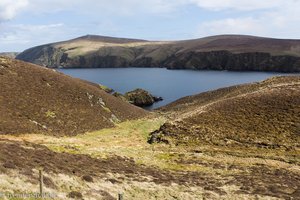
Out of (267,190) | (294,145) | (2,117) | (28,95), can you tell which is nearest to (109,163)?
(267,190)

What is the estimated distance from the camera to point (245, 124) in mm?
55562

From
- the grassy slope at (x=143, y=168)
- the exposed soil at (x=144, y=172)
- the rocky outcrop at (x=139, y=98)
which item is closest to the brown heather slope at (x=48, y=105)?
the grassy slope at (x=143, y=168)

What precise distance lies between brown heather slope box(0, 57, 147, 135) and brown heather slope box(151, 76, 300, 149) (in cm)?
1329

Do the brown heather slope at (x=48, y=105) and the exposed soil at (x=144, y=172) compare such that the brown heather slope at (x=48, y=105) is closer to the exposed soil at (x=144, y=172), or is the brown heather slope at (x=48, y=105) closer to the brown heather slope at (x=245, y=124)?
the brown heather slope at (x=245, y=124)

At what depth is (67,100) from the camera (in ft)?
213

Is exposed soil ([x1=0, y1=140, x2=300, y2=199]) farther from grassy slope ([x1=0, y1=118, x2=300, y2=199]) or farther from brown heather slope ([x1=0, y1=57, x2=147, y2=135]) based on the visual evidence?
brown heather slope ([x1=0, y1=57, x2=147, y2=135])

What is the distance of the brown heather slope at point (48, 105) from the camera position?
53250 mm

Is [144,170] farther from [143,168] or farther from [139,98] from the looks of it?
[139,98]

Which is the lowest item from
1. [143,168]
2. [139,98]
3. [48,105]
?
[139,98]

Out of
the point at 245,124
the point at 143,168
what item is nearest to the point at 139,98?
the point at 245,124

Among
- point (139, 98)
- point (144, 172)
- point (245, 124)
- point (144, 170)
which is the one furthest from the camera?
point (139, 98)

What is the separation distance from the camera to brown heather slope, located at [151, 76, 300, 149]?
166 feet

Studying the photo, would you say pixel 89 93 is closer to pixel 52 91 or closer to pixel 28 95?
pixel 52 91

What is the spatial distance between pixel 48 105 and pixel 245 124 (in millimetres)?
32217
